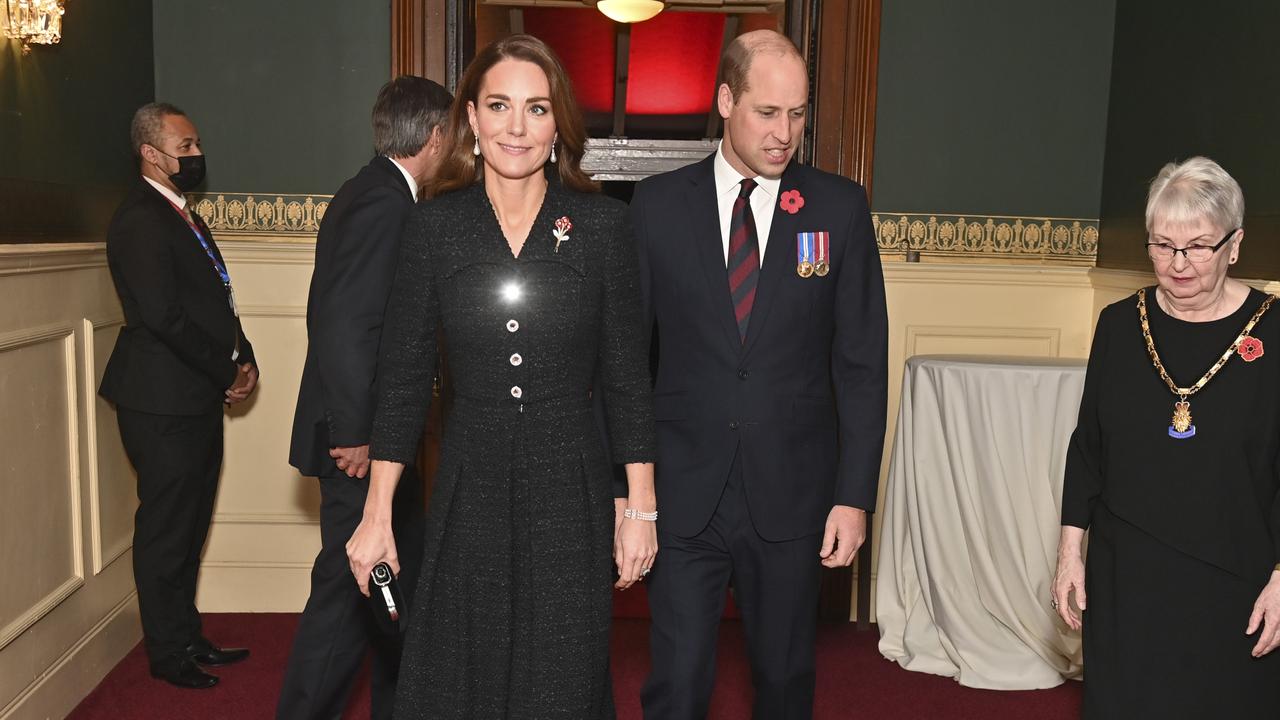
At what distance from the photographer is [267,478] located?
466cm

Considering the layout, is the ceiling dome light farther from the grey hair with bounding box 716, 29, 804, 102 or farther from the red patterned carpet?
the grey hair with bounding box 716, 29, 804, 102

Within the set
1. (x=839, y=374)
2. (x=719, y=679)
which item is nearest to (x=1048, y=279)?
(x=719, y=679)

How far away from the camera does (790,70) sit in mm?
2379

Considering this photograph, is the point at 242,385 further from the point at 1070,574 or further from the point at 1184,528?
the point at 1184,528

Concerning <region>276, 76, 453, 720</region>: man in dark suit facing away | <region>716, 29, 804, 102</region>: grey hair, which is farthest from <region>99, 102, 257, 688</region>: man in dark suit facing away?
<region>716, 29, 804, 102</region>: grey hair

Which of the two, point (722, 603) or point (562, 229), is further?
point (722, 603)

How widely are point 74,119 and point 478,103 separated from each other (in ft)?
7.65

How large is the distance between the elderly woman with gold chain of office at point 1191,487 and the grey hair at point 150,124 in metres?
3.22

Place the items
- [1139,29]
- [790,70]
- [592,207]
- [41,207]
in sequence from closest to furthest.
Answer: [592,207]
[790,70]
[41,207]
[1139,29]

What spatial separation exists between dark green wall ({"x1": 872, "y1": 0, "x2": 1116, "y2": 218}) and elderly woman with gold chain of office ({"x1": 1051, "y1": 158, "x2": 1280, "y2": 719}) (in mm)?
2485

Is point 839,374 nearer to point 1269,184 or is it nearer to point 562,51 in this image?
point 1269,184

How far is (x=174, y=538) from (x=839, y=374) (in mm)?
2539

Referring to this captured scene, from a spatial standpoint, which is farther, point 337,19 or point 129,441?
point 337,19

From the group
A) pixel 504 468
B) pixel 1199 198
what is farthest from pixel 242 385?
pixel 1199 198
